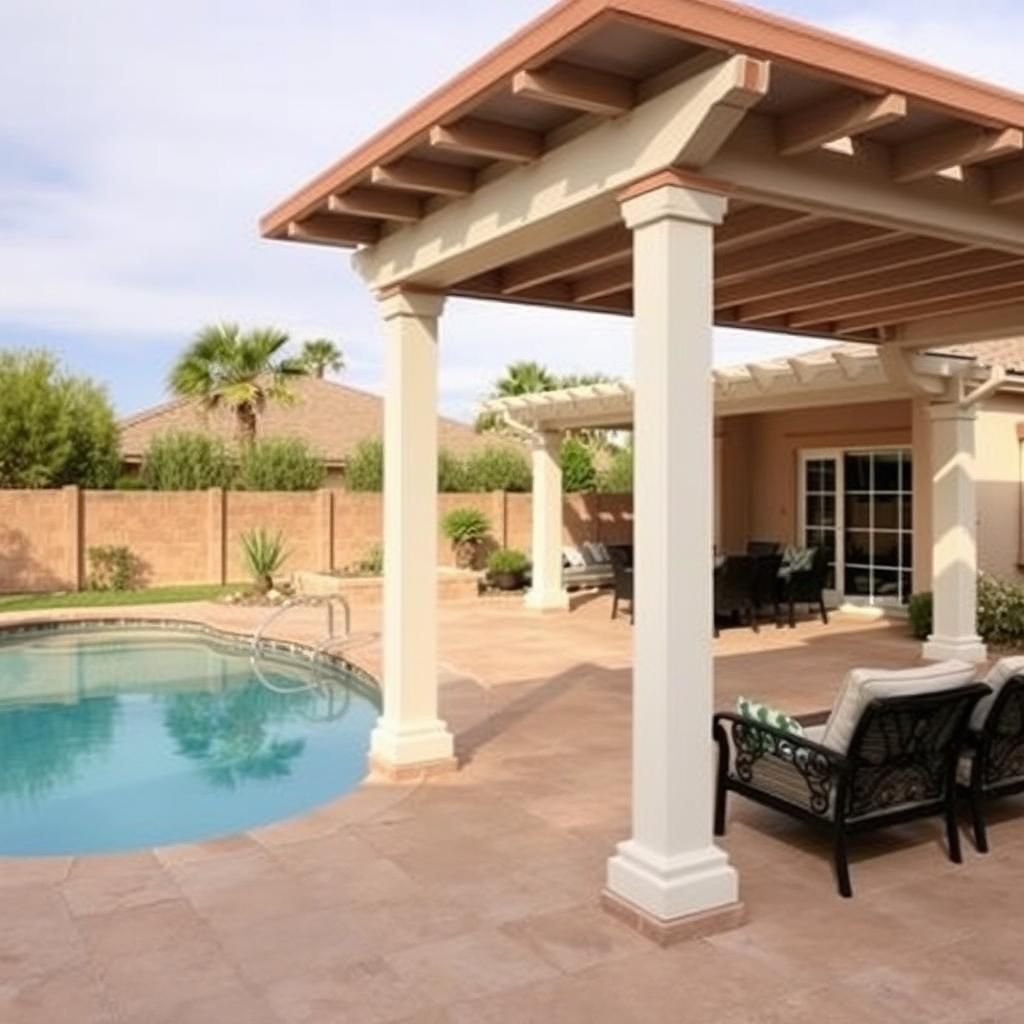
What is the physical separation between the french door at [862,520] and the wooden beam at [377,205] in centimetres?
1092

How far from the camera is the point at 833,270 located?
730 cm

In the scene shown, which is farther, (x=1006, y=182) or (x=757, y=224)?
(x=757, y=224)

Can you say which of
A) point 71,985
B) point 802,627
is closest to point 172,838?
point 71,985

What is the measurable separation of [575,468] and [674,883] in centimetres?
2129

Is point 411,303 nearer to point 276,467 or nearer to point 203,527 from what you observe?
point 203,527

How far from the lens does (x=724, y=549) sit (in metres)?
18.0

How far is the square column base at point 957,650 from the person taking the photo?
37.4 ft

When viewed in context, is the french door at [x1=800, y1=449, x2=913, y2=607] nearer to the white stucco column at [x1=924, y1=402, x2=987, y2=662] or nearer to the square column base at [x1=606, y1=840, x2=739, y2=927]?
the white stucco column at [x1=924, y1=402, x2=987, y2=662]

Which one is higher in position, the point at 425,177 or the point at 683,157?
the point at 425,177

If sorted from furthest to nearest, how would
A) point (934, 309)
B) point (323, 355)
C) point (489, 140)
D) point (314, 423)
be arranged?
point (323, 355), point (314, 423), point (934, 309), point (489, 140)

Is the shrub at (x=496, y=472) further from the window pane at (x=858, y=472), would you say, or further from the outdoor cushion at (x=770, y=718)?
the outdoor cushion at (x=770, y=718)

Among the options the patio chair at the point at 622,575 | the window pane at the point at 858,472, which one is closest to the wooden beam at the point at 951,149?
the patio chair at the point at 622,575

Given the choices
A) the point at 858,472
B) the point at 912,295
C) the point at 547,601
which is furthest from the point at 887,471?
the point at 912,295

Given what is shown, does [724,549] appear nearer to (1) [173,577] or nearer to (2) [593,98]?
(1) [173,577]
